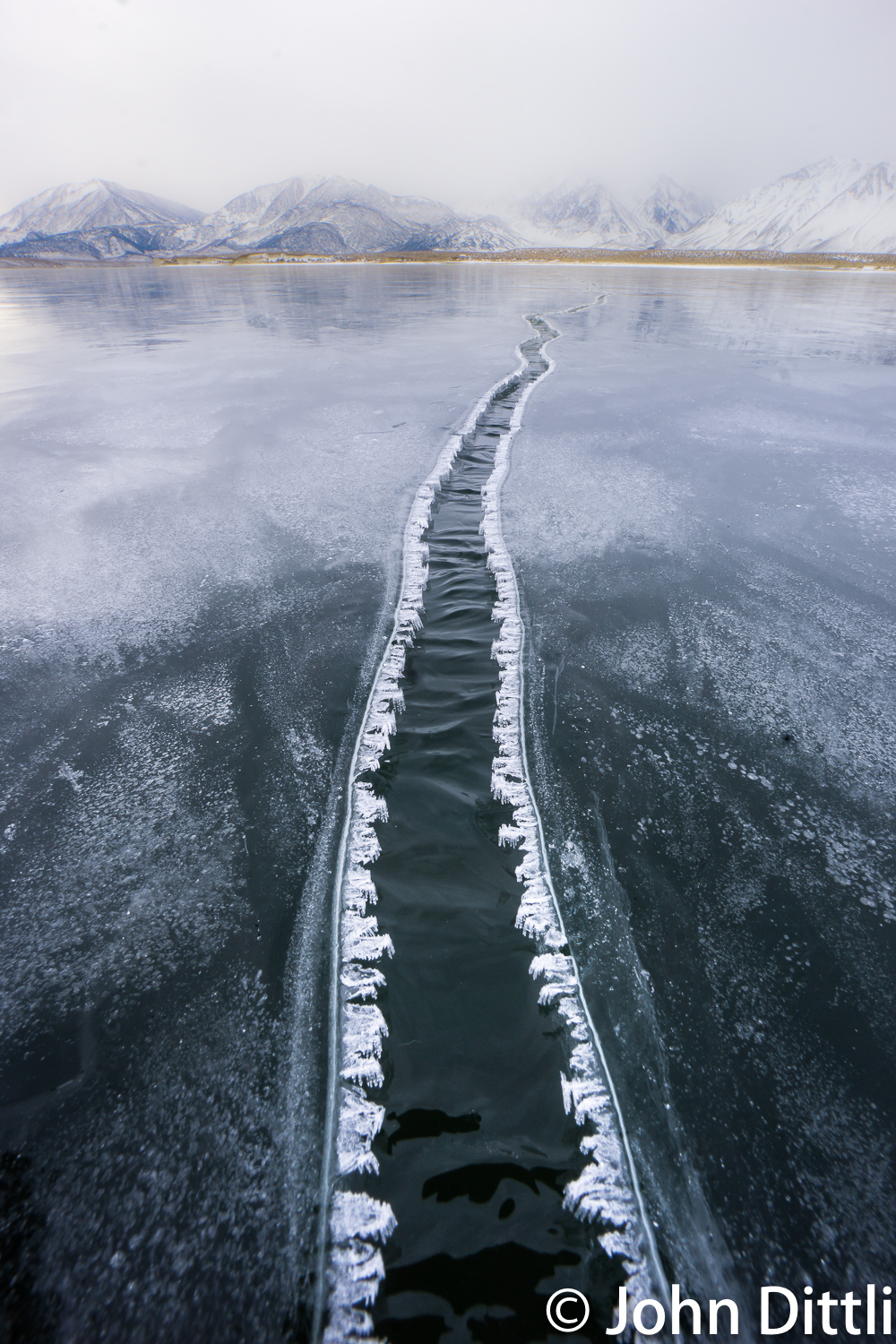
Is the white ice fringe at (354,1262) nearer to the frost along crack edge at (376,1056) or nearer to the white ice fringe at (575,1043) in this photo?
the frost along crack edge at (376,1056)

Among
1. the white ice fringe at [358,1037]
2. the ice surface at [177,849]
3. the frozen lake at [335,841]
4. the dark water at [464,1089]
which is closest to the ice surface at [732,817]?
the frozen lake at [335,841]

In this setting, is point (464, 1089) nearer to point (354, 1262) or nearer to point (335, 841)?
point (354, 1262)

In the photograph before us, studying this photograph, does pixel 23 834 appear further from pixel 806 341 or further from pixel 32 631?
pixel 806 341

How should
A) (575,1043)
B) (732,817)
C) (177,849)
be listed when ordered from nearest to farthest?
(575,1043) < (177,849) < (732,817)

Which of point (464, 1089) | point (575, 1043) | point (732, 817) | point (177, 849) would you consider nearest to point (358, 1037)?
point (464, 1089)

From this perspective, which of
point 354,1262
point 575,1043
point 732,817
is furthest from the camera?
point 732,817

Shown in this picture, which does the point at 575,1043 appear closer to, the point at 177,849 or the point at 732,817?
the point at 732,817

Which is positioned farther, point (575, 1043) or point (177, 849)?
point (177, 849)

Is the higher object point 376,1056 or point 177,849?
point 177,849

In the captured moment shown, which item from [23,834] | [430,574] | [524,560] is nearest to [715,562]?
[524,560]
